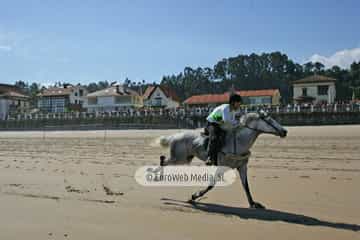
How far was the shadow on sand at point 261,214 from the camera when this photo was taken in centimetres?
665

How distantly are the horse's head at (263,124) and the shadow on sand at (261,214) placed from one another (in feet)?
5.07

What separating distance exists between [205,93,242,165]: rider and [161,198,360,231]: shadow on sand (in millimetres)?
942

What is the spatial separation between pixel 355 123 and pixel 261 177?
40.4 meters

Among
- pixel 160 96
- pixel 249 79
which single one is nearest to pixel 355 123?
pixel 160 96

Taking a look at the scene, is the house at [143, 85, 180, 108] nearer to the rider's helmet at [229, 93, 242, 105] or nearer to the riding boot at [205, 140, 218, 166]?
the riding boot at [205, 140, 218, 166]

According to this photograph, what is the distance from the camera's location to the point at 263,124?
8.20 meters

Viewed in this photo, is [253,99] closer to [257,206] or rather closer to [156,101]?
[156,101]

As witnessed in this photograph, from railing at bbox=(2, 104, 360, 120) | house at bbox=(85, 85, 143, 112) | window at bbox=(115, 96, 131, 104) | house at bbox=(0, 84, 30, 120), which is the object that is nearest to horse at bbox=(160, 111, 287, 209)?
railing at bbox=(2, 104, 360, 120)

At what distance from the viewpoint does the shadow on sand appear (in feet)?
21.8

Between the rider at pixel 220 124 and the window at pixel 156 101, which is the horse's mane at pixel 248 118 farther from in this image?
the window at pixel 156 101

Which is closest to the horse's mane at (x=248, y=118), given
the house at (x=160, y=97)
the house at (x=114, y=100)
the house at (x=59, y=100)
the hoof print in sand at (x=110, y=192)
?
the hoof print in sand at (x=110, y=192)

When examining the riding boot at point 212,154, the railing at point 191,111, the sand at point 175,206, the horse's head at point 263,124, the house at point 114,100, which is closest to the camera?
the sand at point 175,206

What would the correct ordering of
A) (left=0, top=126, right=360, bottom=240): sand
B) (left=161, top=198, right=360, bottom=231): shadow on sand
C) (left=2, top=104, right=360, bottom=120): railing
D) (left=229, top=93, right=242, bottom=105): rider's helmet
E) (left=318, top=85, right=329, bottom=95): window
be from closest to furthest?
(left=0, top=126, right=360, bottom=240): sand → (left=161, top=198, right=360, bottom=231): shadow on sand → (left=229, top=93, right=242, bottom=105): rider's helmet → (left=2, top=104, right=360, bottom=120): railing → (left=318, top=85, right=329, bottom=95): window

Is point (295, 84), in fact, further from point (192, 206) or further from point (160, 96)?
point (192, 206)
